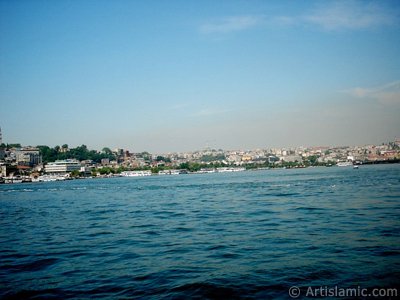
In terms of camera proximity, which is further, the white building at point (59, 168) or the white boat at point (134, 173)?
the white boat at point (134, 173)

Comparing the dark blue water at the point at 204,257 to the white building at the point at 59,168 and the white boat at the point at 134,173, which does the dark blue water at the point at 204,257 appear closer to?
the white boat at the point at 134,173

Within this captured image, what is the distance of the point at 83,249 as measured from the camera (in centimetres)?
1269

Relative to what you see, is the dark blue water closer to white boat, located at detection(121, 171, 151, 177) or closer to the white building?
A: white boat, located at detection(121, 171, 151, 177)

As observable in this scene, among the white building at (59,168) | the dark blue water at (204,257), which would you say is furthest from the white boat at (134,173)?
the dark blue water at (204,257)

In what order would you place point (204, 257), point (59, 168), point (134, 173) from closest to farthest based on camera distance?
point (204, 257)
point (59, 168)
point (134, 173)

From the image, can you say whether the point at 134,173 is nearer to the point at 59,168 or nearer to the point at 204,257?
the point at 59,168

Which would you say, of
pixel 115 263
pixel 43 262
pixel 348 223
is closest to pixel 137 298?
pixel 115 263

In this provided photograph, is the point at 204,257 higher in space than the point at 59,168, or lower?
lower

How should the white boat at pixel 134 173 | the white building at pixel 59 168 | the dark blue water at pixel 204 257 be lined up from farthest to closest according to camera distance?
the white boat at pixel 134 173, the white building at pixel 59 168, the dark blue water at pixel 204 257

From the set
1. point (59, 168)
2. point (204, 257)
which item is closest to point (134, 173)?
point (59, 168)

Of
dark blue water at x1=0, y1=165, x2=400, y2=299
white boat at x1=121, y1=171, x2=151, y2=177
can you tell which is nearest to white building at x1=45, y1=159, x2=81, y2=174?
white boat at x1=121, y1=171, x2=151, y2=177

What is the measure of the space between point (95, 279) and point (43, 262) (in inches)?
119

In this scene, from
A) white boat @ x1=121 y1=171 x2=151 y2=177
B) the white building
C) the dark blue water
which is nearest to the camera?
the dark blue water

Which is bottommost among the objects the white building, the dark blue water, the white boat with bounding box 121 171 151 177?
the white boat with bounding box 121 171 151 177
